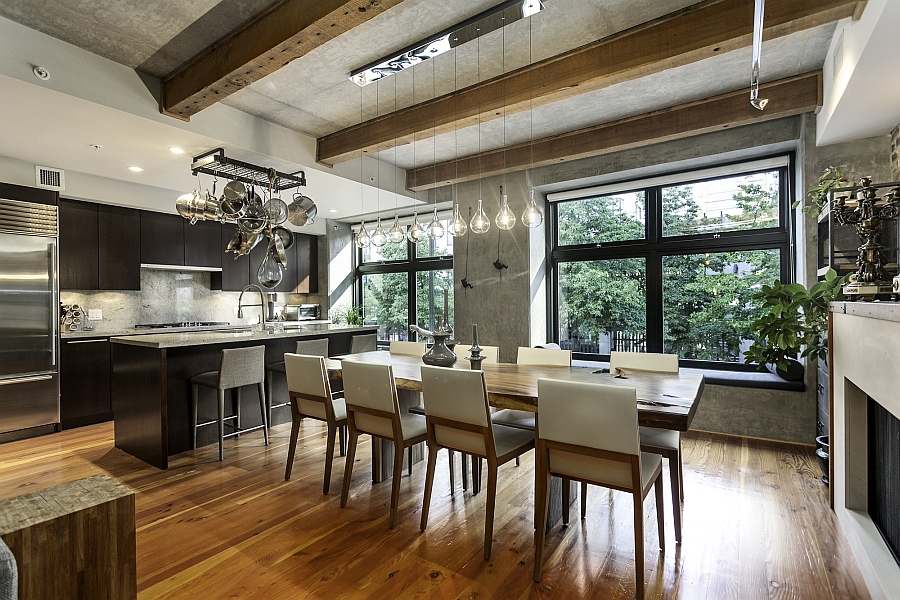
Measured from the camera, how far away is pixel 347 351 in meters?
5.24

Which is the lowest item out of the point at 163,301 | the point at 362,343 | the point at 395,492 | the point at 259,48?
the point at 395,492

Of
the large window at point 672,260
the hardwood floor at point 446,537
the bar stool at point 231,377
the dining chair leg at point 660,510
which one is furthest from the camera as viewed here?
the large window at point 672,260

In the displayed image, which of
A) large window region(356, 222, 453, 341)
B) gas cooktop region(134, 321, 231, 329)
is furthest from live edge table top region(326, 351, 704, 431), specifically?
gas cooktop region(134, 321, 231, 329)

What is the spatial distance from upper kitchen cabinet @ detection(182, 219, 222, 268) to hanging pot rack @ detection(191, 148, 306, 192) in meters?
1.75

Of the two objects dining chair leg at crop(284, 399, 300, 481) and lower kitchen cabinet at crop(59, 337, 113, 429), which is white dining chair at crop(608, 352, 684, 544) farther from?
lower kitchen cabinet at crop(59, 337, 113, 429)

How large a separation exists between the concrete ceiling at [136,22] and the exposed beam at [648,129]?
2910 mm

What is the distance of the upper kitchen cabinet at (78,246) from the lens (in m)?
4.75

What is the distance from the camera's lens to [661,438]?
2494 mm

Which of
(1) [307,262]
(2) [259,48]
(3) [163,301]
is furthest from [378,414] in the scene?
(1) [307,262]

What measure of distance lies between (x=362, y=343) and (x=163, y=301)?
2867mm

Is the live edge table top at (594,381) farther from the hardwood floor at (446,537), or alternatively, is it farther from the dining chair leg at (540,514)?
the hardwood floor at (446,537)

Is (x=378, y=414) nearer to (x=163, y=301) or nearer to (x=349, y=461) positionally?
(x=349, y=461)

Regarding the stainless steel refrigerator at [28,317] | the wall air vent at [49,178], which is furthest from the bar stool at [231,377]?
the wall air vent at [49,178]

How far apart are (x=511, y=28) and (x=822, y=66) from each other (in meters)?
2.29
